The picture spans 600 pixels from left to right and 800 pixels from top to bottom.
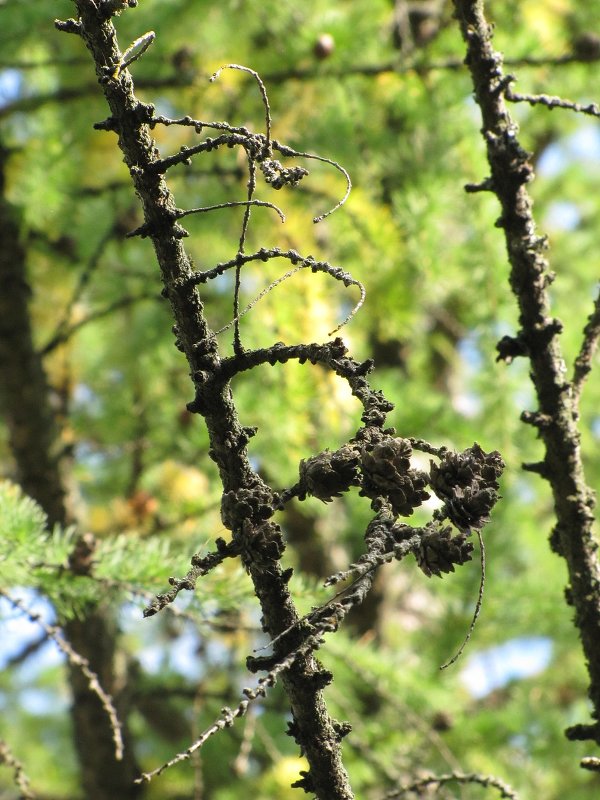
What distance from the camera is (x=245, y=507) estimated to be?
0.65 m

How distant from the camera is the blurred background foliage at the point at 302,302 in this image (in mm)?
1597

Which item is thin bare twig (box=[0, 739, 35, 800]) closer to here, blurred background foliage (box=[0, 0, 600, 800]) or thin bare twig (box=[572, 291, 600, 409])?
blurred background foliage (box=[0, 0, 600, 800])

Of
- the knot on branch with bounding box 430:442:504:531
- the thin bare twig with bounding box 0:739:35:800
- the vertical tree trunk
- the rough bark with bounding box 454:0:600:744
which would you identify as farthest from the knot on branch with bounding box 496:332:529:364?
the vertical tree trunk

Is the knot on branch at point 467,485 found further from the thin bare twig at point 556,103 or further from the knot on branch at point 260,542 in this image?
the thin bare twig at point 556,103

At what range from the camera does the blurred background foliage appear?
1597mm

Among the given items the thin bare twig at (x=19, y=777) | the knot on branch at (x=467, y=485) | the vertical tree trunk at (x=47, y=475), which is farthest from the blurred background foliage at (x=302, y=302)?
the knot on branch at (x=467, y=485)

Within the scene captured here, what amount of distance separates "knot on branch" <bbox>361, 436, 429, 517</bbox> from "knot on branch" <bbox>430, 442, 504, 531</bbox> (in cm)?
1

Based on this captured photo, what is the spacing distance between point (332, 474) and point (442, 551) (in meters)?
0.09

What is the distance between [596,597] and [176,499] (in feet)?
4.04

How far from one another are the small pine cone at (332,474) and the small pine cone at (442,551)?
6 cm

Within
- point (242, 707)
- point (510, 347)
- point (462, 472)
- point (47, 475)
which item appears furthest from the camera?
point (47, 475)

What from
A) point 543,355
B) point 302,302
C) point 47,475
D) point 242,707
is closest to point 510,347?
point 543,355

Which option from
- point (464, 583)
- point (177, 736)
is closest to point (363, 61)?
point (464, 583)

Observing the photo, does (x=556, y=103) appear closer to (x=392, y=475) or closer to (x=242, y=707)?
(x=392, y=475)
